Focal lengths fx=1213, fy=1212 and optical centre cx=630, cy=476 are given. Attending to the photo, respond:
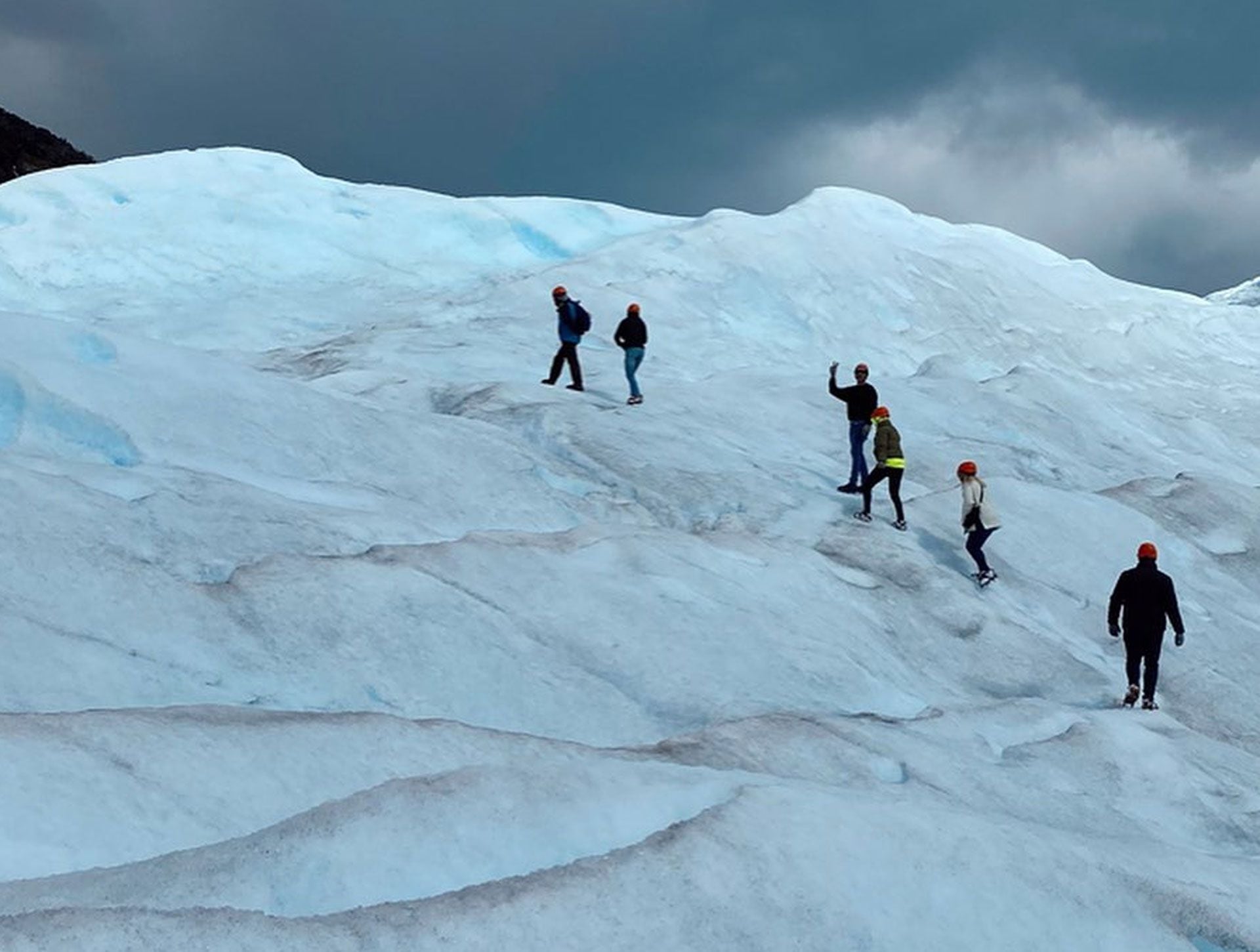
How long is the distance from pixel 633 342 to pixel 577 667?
1009 cm

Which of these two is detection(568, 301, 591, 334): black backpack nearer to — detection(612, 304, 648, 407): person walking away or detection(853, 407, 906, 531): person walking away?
detection(612, 304, 648, 407): person walking away

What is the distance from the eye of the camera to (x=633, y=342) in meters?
19.1

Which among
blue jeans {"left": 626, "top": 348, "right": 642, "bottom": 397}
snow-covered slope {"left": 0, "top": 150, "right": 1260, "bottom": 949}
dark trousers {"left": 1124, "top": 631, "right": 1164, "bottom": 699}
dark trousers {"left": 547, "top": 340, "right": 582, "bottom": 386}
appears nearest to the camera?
snow-covered slope {"left": 0, "top": 150, "right": 1260, "bottom": 949}

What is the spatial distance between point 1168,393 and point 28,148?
5628 centimetres

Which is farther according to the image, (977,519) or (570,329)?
(570,329)

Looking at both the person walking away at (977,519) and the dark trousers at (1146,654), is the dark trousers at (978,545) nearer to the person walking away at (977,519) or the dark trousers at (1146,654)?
the person walking away at (977,519)

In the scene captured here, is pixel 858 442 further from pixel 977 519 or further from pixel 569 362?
pixel 569 362

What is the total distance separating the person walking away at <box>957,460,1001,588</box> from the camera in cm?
1442

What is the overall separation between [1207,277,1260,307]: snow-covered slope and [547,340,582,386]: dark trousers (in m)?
57.4

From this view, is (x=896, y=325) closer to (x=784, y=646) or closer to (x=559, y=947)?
(x=784, y=646)

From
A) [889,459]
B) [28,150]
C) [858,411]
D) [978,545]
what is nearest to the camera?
[978,545]

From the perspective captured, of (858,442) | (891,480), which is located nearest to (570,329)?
(858,442)

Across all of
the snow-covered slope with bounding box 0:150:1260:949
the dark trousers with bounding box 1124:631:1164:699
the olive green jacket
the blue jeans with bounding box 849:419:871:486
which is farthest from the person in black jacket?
the blue jeans with bounding box 849:419:871:486

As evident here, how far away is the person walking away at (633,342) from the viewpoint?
1891 centimetres
